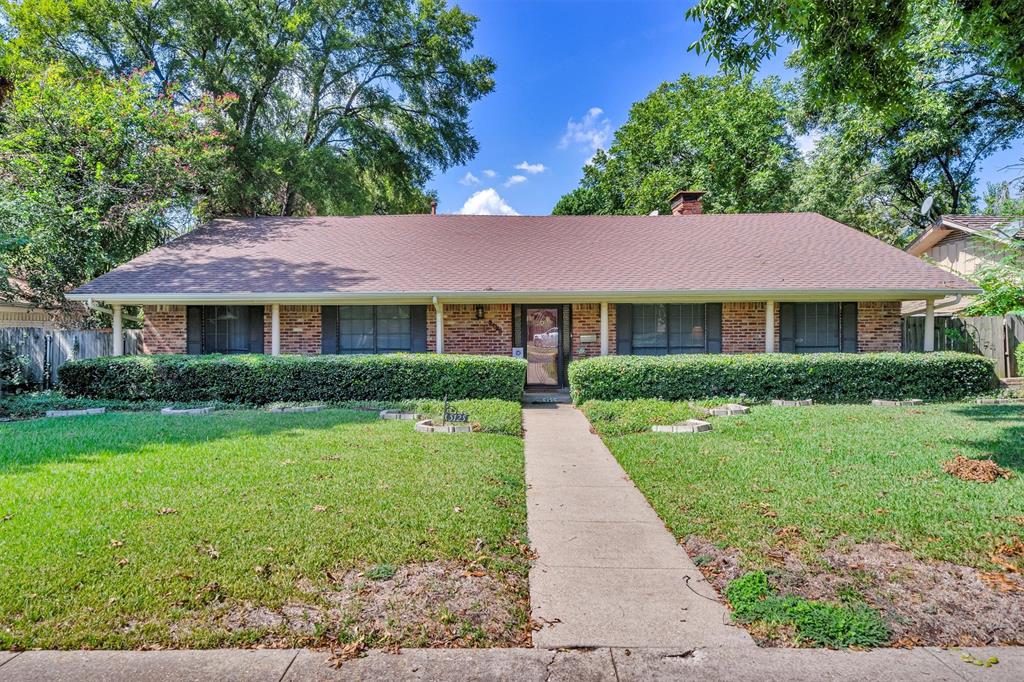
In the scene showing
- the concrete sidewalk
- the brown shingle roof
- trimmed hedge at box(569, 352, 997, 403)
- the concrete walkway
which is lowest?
the concrete walkway

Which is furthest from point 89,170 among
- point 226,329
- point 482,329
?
point 482,329

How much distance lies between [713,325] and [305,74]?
19252 millimetres

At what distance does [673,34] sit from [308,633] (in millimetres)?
10358

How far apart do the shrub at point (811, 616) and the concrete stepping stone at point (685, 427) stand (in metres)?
4.63

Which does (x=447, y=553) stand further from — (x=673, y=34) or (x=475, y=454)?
(x=673, y=34)

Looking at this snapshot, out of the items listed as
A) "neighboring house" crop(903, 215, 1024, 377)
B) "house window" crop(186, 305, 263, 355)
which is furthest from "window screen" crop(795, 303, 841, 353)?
"house window" crop(186, 305, 263, 355)

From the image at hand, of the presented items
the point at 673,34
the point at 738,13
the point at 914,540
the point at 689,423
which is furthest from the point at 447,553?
the point at 673,34

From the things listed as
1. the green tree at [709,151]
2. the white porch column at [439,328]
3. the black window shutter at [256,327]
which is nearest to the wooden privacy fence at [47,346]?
the black window shutter at [256,327]

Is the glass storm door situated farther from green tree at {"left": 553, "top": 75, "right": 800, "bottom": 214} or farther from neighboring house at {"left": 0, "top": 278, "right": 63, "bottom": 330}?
green tree at {"left": 553, "top": 75, "right": 800, "bottom": 214}

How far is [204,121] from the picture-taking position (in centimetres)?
1922

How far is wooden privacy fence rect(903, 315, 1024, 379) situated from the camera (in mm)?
14375

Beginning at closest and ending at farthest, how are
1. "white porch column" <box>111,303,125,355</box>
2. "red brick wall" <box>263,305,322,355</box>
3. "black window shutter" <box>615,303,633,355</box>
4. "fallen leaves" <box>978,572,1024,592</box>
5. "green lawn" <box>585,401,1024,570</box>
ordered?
"fallen leaves" <box>978,572,1024,592</box>
"green lawn" <box>585,401,1024,570</box>
"white porch column" <box>111,303,125,355</box>
"red brick wall" <box>263,305,322,355</box>
"black window shutter" <box>615,303,633,355</box>

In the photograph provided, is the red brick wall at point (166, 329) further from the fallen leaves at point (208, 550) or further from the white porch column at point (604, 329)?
the fallen leaves at point (208, 550)

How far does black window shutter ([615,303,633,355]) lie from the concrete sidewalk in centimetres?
1042
